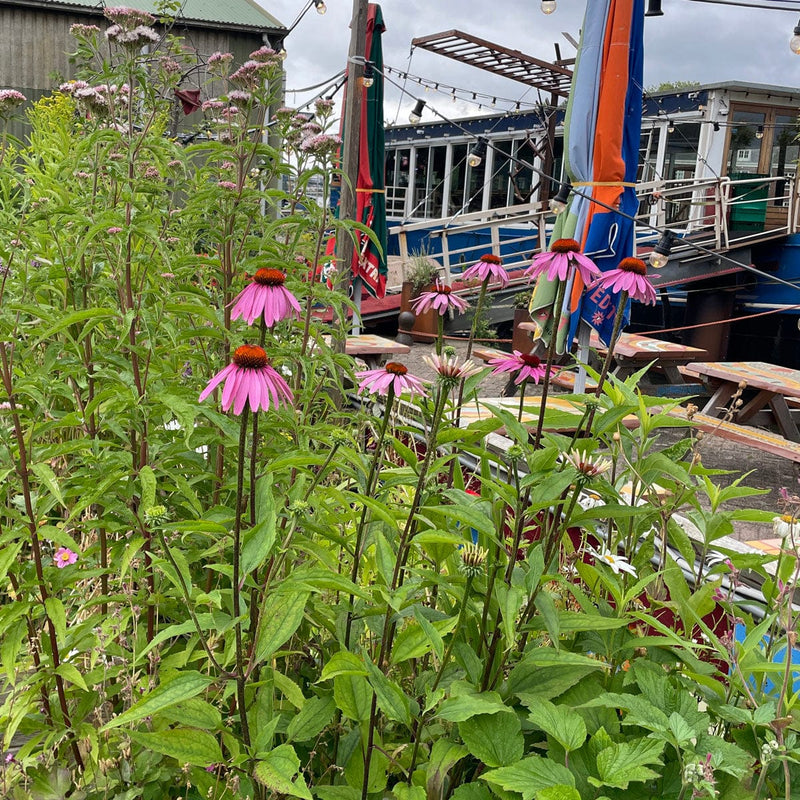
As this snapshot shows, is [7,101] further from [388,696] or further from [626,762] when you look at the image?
[626,762]

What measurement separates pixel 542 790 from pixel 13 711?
94 cm

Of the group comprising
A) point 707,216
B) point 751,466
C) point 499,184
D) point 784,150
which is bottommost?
point 751,466

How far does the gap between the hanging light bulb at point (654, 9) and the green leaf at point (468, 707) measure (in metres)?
4.48

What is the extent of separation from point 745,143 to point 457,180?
521cm

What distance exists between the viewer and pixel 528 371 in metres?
1.37

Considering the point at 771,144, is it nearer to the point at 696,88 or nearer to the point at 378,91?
the point at 696,88

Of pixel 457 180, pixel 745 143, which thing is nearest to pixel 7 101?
pixel 745 143

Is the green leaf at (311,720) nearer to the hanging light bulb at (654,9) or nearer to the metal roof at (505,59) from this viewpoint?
the hanging light bulb at (654,9)

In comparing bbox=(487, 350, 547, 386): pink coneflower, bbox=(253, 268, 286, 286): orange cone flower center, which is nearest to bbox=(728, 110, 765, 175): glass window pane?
bbox=(487, 350, 547, 386): pink coneflower

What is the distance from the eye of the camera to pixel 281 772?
3.30 ft

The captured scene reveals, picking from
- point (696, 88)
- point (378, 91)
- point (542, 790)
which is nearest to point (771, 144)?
point (696, 88)

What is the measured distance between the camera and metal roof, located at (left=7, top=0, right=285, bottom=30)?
40.5ft

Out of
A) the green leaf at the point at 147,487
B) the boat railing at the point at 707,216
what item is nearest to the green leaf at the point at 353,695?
the green leaf at the point at 147,487

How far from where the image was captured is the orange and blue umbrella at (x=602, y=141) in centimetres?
392
